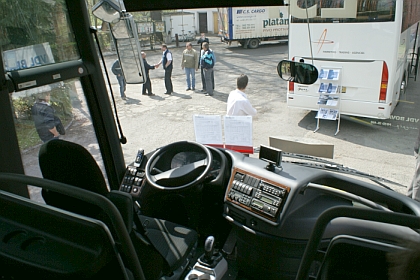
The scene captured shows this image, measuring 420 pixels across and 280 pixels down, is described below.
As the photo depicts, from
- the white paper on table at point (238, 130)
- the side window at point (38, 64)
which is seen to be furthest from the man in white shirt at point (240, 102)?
the side window at point (38, 64)

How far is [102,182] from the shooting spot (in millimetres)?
2303

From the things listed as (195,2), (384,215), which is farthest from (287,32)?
(384,215)

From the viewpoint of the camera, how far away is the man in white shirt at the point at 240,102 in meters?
3.66

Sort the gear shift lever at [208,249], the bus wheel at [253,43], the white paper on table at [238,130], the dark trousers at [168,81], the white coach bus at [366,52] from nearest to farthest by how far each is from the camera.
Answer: the gear shift lever at [208,249], the white paper on table at [238,130], the white coach bus at [366,52], the dark trousers at [168,81], the bus wheel at [253,43]

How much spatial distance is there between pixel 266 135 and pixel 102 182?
72.1 inches

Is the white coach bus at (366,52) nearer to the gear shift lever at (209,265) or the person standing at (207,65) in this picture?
the person standing at (207,65)

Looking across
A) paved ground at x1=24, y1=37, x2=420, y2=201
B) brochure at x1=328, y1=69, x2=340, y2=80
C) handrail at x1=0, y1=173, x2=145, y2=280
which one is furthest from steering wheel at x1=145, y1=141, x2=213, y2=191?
brochure at x1=328, y1=69, x2=340, y2=80

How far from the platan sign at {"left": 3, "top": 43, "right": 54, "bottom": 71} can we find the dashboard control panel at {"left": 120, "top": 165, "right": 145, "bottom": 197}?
1.13 meters

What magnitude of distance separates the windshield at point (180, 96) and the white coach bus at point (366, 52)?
71 mm

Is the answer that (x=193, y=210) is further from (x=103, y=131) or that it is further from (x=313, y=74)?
(x=313, y=74)

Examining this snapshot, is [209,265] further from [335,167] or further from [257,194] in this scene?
[335,167]

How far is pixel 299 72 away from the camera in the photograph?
2.68m

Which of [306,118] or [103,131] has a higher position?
[103,131]

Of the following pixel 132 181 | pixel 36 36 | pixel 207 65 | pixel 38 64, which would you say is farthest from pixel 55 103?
pixel 207 65
